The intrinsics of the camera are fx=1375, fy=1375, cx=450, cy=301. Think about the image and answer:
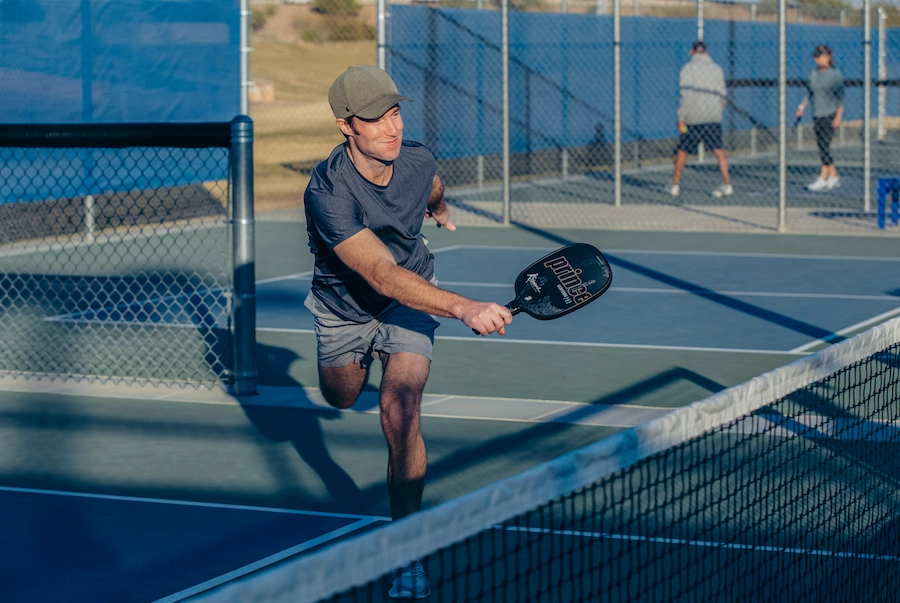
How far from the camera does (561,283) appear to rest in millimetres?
4688

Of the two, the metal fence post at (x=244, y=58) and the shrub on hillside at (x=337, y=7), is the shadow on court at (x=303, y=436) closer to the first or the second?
the metal fence post at (x=244, y=58)

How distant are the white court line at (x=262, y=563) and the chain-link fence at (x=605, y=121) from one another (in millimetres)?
10063

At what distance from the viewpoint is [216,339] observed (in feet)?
29.4

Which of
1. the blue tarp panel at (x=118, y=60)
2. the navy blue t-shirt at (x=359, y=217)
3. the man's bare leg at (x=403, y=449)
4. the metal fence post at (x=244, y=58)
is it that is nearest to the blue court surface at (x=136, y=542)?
the man's bare leg at (x=403, y=449)

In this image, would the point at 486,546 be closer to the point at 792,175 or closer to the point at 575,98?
the point at 575,98

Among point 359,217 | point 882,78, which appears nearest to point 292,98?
point 882,78

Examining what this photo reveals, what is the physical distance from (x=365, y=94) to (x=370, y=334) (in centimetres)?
98

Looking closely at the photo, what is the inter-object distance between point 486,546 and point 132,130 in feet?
12.0

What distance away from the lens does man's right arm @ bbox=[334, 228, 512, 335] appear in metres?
4.38

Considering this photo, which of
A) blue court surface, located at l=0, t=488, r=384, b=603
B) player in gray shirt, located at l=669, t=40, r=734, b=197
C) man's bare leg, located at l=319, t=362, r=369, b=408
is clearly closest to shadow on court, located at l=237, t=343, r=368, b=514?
blue court surface, located at l=0, t=488, r=384, b=603

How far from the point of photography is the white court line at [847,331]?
895 centimetres

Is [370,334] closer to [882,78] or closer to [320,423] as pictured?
[320,423]

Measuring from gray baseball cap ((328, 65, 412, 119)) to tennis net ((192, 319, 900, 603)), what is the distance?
1505mm

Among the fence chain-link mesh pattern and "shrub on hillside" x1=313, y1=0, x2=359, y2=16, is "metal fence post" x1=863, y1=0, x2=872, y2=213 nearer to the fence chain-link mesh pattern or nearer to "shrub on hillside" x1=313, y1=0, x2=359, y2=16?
the fence chain-link mesh pattern
